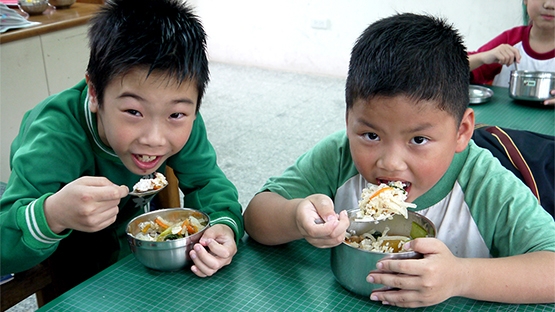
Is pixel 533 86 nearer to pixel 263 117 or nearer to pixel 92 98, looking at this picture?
pixel 92 98

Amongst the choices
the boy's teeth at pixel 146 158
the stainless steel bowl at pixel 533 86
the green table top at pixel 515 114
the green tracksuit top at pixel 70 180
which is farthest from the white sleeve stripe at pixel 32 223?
the stainless steel bowl at pixel 533 86

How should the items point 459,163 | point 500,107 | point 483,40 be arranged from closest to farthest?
point 459,163
point 500,107
point 483,40

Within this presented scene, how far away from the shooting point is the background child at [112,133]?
1104 millimetres

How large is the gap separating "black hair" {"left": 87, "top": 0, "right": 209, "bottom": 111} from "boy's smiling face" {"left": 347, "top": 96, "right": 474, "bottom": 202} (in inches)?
14.4

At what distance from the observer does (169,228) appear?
1214mm

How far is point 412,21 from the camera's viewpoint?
1.17 meters

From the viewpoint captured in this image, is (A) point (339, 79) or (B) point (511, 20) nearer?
(B) point (511, 20)

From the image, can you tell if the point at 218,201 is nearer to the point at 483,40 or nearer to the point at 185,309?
the point at 185,309

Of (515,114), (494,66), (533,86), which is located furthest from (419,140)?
(494,66)

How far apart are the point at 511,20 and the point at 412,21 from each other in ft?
12.1

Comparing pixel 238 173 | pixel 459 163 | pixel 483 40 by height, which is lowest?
pixel 238 173

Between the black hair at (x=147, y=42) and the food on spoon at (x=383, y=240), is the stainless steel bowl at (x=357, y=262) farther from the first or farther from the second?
the black hair at (x=147, y=42)

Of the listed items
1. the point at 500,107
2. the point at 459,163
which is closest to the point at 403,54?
the point at 459,163

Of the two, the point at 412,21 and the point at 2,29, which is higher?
the point at 412,21
